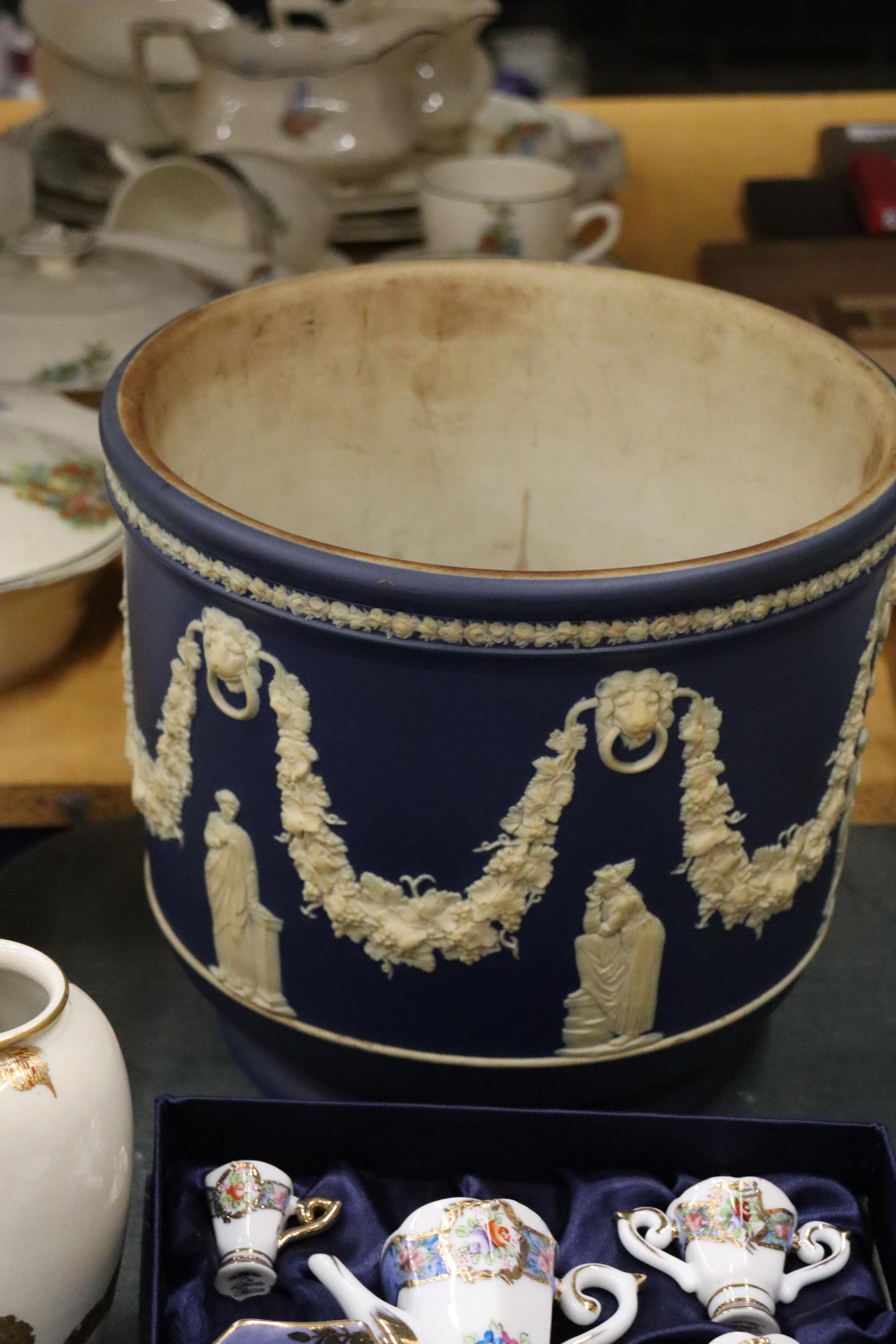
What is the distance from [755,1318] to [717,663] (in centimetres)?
29

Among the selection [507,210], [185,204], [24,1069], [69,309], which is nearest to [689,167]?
[507,210]

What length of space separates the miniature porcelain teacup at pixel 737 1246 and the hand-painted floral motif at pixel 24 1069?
29 centimetres

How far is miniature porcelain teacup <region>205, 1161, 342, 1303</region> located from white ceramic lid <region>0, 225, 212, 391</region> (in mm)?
612

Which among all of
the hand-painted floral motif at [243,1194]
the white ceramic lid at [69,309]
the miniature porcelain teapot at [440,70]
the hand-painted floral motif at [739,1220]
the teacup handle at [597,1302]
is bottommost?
the teacup handle at [597,1302]

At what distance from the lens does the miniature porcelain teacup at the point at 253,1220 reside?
25.8 inches

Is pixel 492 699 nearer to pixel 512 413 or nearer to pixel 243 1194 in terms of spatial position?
pixel 243 1194

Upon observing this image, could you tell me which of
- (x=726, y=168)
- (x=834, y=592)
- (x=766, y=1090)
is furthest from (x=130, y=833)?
(x=726, y=168)

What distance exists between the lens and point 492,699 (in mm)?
584

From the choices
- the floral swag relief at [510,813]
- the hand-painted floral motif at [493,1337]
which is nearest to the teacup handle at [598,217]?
the floral swag relief at [510,813]

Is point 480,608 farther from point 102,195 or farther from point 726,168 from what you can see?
point 726,168

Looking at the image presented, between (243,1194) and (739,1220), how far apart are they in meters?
0.22

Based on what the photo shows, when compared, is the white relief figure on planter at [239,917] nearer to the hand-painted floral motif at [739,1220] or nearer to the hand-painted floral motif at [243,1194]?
the hand-painted floral motif at [243,1194]

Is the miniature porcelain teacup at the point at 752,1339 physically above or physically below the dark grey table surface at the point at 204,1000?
above

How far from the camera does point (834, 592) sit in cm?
61
